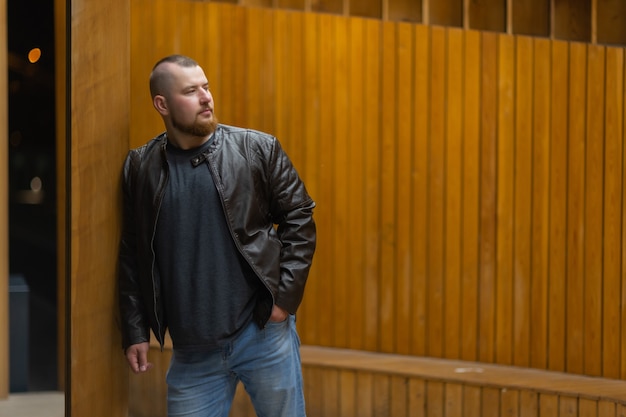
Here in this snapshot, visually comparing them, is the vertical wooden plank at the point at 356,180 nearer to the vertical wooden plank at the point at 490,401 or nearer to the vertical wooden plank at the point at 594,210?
the vertical wooden plank at the point at 490,401

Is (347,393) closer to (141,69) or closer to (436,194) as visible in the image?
(436,194)

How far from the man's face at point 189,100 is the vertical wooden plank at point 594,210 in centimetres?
188

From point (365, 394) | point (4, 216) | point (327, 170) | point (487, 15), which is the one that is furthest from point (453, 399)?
point (4, 216)

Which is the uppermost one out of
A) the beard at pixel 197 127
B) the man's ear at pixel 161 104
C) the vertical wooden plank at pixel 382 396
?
the man's ear at pixel 161 104

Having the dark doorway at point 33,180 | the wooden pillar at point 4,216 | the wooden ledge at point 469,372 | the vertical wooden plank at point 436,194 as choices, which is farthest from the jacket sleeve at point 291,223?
the vertical wooden plank at point 436,194

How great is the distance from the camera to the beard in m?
1.73

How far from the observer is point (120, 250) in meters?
1.79

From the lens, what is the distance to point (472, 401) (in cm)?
313

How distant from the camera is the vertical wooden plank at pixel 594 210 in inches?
126

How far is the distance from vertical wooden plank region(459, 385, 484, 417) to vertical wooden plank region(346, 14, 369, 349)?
45 centimetres

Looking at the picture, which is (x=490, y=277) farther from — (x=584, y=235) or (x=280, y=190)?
(x=280, y=190)

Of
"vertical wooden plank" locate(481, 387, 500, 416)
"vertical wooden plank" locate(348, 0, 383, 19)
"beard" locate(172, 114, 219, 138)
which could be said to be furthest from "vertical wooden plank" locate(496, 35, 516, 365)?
"beard" locate(172, 114, 219, 138)

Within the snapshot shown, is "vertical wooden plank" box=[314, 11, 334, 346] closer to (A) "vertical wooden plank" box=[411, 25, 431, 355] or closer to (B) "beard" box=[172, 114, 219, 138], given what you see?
(A) "vertical wooden plank" box=[411, 25, 431, 355]

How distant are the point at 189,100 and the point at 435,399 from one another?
1.81m
